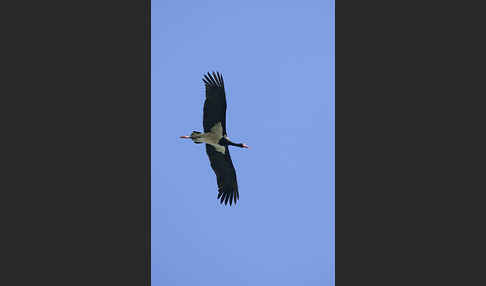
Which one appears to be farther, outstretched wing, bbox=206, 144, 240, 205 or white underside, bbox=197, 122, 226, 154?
outstretched wing, bbox=206, 144, 240, 205

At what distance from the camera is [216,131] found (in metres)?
12.4

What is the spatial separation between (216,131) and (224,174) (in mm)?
1277

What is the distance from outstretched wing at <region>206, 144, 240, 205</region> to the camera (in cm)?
1288

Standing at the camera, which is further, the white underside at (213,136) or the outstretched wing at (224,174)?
the outstretched wing at (224,174)

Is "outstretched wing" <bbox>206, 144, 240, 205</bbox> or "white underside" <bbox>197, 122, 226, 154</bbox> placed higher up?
"white underside" <bbox>197, 122, 226, 154</bbox>

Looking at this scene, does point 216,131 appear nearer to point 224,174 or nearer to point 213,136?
point 213,136

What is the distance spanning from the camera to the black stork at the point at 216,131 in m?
12.2

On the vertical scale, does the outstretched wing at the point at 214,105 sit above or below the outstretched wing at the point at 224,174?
above

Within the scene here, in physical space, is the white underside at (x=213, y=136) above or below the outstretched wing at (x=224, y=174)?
above

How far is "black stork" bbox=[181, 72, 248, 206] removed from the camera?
40.1 feet

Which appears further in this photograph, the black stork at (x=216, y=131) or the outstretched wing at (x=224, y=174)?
the outstretched wing at (x=224, y=174)
